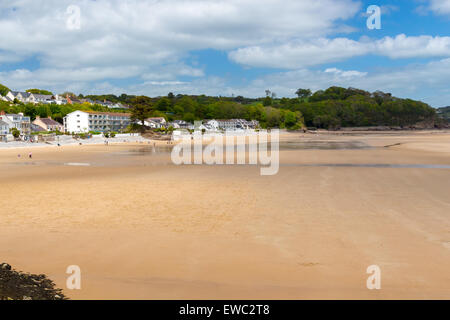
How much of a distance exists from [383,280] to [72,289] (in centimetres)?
560

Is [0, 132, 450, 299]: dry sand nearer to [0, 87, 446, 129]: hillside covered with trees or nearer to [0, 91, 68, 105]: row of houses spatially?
[0, 87, 446, 129]: hillside covered with trees

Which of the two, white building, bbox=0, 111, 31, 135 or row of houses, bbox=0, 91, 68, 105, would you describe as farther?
row of houses, bbox=0, 91, 68, 105

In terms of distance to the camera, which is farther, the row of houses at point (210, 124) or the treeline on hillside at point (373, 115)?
the treeline on hillside at point (373, 115)

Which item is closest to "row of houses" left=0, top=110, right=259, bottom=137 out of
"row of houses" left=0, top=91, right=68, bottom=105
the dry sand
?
"row of houses" left=0, top=91, right=68, bottom=105

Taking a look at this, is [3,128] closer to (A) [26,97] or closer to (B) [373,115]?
(A) [26,97]

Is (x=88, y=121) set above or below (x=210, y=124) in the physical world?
below

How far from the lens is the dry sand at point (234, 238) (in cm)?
631

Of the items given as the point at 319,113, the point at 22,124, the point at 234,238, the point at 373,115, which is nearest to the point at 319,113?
the point at 319,113

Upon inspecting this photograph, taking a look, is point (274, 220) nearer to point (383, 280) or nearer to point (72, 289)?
point (383, 280)

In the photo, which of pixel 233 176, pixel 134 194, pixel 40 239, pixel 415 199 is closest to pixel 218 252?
pixel 40 239

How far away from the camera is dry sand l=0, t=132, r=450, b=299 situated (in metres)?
6.31

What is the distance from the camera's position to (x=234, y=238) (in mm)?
8977

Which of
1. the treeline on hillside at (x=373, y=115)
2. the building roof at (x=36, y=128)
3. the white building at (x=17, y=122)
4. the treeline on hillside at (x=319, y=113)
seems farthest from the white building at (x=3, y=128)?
the treeline on hillside at (x=373, y=115)

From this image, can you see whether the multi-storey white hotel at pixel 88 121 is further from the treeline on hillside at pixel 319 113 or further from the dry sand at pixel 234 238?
the dry sand at pixel 234 238
